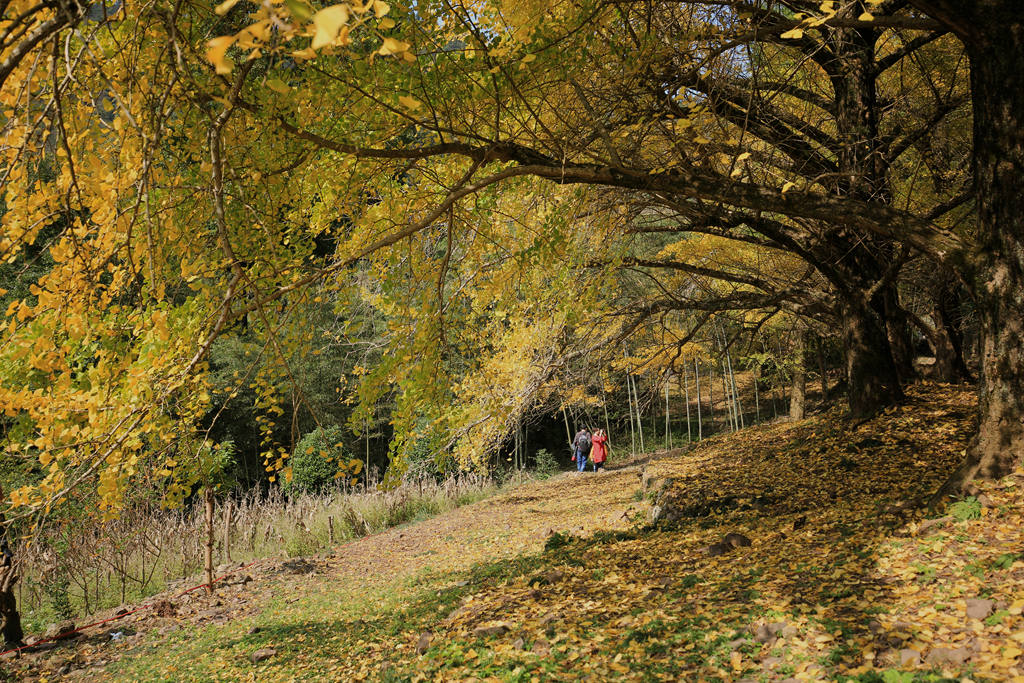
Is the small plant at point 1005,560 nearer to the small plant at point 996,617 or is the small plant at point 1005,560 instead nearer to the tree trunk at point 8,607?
the small plant at point 996,617

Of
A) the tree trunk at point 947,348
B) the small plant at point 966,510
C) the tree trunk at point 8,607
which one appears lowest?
the tree trunk at point 8,607

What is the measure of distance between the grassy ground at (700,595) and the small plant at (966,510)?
0.02 meters

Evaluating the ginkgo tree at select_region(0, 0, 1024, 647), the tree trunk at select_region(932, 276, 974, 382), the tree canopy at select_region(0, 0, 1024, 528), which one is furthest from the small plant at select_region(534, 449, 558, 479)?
the ginkgo tree at select_region(0, 0, 1024, 647)

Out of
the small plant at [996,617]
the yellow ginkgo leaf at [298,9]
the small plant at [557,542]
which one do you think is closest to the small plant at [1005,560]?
the small plant at [996,617]

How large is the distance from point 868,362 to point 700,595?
462 cm

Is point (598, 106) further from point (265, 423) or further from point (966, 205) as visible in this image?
point (966, 205)

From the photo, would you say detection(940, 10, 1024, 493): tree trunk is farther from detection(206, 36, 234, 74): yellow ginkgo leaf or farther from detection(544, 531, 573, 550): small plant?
detection(206, 36, 234, 74): yellow ginkgo leaf

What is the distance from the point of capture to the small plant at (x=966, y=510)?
3.87m

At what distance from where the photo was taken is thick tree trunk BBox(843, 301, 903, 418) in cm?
745

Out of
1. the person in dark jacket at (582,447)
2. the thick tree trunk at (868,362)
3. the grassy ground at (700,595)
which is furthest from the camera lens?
the person in dark jacket at (582,447)

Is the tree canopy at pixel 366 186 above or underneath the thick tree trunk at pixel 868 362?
above

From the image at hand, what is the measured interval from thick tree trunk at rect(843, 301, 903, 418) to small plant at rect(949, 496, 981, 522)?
12.4 ft

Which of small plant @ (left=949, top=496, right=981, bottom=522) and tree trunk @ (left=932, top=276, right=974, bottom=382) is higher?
tree trunk @ (left=932, top=276, right=974, bottom=382)

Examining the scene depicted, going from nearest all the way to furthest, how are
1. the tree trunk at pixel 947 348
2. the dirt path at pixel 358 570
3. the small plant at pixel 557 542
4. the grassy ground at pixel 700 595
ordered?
the grassy ground at pixel 700 595 < the dirt path at pixel 358 570 < the small plant at pixel 557 542 < the tree trunk at pixel 947 348
